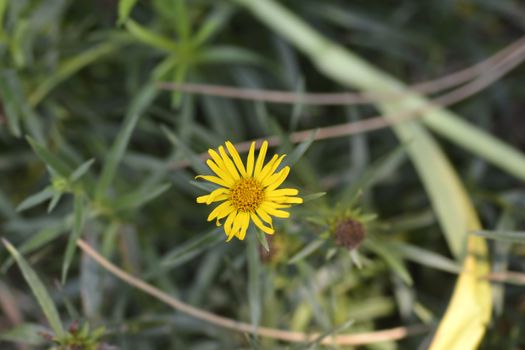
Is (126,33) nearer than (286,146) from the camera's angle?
No

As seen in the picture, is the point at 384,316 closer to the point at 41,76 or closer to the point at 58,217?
the point at 58,217

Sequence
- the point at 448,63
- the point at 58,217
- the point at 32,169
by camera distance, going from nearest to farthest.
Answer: the point at 58,217, the point at 32,169, the point at 448,63

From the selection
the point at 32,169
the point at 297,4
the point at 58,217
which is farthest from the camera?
the point at 297,4

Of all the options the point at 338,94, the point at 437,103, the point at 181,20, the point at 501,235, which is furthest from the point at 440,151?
the point at 181,20

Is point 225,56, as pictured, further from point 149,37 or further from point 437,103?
point 437,103

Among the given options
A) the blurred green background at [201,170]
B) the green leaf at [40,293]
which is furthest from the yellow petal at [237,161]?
the green leaf at [40,293]

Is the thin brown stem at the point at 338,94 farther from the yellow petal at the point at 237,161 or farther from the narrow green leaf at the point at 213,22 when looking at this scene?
the yellow petal at the point at 237,161

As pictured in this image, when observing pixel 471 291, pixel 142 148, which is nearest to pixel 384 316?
pixel 471 291
